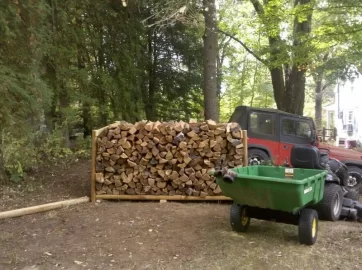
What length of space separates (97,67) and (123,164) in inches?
241

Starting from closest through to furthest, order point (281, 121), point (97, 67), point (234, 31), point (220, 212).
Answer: point (220, 212) < point (281, 121) < point (97, 67) < point (234, 31)

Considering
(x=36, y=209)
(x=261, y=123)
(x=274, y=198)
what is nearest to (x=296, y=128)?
(x=261, y=123)

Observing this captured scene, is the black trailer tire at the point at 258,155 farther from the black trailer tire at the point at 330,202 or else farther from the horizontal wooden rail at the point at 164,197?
the black trailer tire at the point at 330,202

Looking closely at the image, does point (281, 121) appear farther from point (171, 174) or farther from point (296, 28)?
point (296, 28)

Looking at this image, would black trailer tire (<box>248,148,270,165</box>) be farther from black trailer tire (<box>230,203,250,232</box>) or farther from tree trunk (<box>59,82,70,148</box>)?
tree trunk (<box>59,82,70,148</box>)

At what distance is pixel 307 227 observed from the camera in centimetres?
443

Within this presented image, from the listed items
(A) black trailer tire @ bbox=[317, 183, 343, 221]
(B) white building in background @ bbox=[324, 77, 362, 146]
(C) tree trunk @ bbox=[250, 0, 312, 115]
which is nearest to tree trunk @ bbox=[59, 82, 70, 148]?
(C) tree trunk @ bbox=[250, 0, 312, 115]

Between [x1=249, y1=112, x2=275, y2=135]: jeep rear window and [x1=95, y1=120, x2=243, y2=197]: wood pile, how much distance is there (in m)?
2.57

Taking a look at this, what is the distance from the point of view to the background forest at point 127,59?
6766 millimetres

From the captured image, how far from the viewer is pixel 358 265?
4000 millimetres

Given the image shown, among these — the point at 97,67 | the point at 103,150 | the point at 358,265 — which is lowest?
the point at 358,265

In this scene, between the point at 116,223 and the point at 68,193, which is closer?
the point at 116,223

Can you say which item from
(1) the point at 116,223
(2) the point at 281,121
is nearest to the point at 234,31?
(2) the point at 281,121

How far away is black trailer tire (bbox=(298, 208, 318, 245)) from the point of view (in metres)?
4.43
